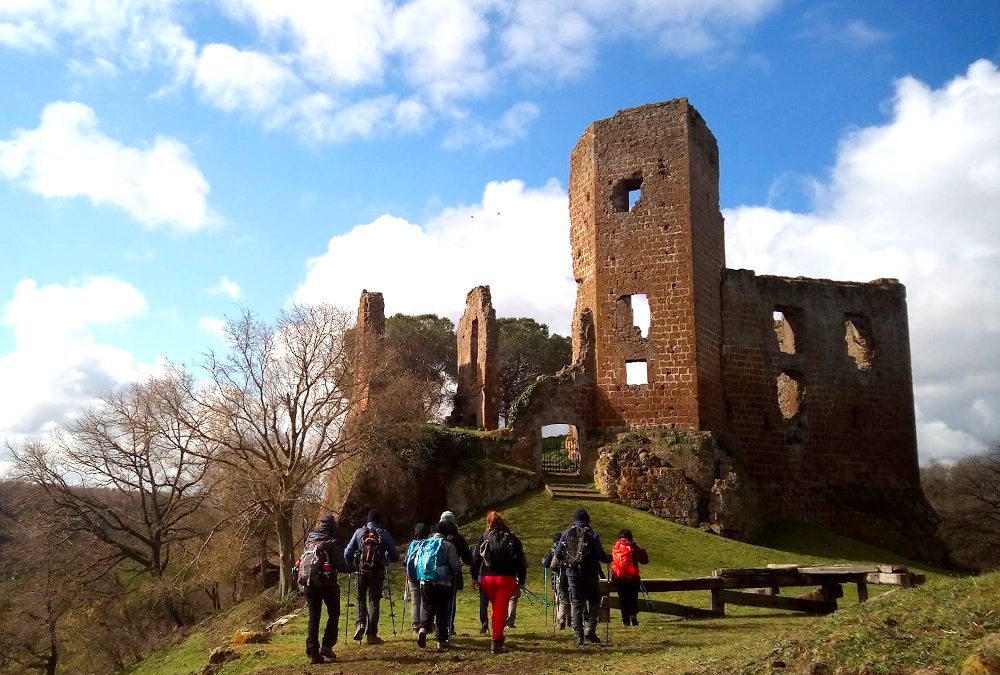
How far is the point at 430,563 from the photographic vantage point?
31.2 ft

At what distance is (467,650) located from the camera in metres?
9.57

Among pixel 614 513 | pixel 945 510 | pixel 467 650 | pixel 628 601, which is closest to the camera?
pixel 467 650

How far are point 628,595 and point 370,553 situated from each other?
3.32 meters

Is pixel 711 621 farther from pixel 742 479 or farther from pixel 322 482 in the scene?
pixel 322 482

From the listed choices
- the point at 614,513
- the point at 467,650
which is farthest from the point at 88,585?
the point at 467,650

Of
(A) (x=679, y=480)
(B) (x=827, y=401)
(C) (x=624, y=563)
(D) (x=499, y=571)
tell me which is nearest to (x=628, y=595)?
(C) (x=624, y=563)

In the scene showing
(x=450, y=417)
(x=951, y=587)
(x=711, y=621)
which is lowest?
(x=711, y=621)

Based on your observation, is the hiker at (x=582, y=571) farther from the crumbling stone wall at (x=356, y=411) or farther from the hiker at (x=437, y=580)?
the crumbling stone wall at (x=356, y=411)

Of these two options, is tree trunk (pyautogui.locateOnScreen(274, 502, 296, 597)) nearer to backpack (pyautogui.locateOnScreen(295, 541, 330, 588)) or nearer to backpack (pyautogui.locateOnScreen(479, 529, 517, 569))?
backpack (pyautogui.locateOnScreen(295, 541, 330, 588))

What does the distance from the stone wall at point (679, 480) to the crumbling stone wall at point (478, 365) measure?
21.7 feet

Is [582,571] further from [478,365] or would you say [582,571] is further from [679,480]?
[478,365]

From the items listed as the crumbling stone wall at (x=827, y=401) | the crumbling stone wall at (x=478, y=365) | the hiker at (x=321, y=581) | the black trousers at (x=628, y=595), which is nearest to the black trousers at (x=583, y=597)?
the black trousers at (x=628, y=595)

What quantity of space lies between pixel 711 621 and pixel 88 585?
69.7 feet

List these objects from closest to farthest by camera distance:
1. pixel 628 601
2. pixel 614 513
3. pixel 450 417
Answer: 1. pixel 628 601
2. pixel 614 513
3. pixel 450 417
